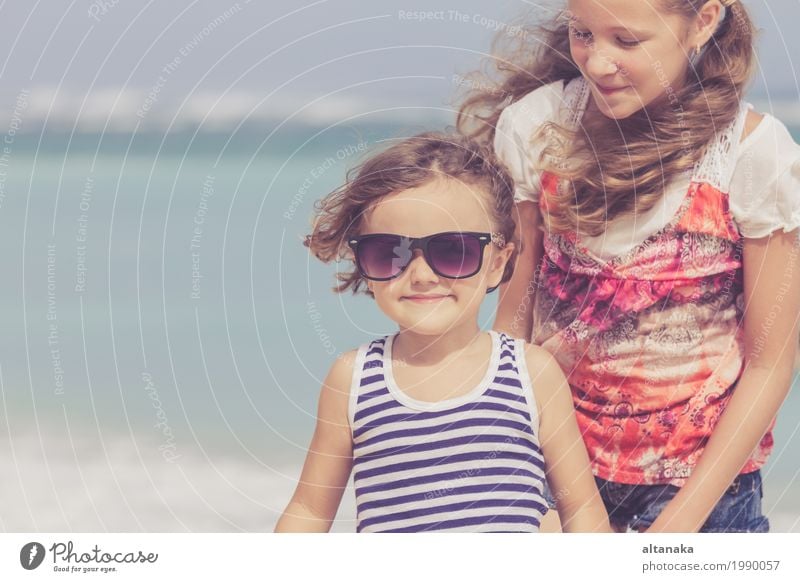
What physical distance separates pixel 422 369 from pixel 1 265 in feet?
2.75

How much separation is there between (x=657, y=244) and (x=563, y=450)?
395 mm

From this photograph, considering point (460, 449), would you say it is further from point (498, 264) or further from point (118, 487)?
point (118, 487)

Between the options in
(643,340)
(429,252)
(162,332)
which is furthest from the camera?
(162,332)

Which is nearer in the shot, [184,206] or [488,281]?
[488,281]

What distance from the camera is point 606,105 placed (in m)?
2.11

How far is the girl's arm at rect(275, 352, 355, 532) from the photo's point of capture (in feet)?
6.96

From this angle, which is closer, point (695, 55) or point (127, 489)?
point (695, 55)

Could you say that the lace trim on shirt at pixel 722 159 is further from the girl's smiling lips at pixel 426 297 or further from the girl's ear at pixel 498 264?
the girl's smiling lips at pixel 426 297

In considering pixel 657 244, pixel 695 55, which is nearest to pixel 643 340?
pixel 657 244

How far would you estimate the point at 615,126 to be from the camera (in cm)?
212

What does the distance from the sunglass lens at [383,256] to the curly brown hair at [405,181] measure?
0.17ft

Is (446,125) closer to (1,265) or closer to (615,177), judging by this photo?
(615,177)

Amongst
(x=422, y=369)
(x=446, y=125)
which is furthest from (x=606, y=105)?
(x=422, y=369)
